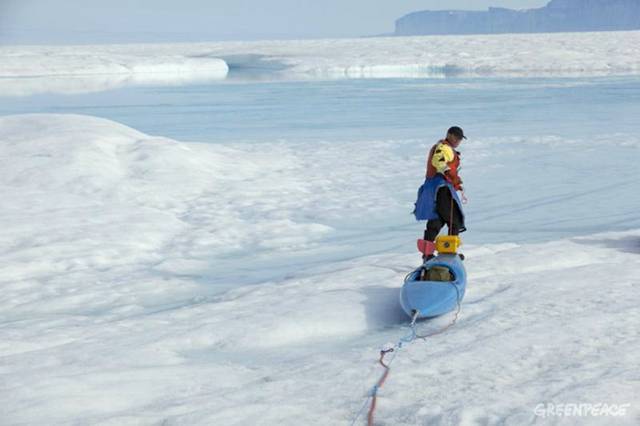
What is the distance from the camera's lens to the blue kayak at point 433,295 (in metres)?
5.14

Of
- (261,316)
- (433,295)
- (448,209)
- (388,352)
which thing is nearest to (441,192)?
(448,209)

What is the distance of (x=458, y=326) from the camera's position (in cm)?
503

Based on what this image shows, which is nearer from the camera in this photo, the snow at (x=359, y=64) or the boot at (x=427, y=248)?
the boot at (x=427, y=248)

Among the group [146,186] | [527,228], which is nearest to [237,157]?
[146,186]

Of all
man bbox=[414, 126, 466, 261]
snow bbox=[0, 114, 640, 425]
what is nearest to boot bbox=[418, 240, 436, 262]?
man bbox=[414, 126, 466, 261]

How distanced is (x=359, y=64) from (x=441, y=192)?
39.0m

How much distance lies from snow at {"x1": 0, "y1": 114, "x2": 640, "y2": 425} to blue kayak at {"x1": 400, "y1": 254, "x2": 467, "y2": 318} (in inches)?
5.0

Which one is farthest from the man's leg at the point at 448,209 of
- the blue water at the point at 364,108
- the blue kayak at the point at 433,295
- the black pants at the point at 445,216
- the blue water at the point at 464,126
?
the blue water at the point at 364,108

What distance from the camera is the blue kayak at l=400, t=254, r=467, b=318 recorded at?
514 centimetres

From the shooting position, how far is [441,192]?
5.98m

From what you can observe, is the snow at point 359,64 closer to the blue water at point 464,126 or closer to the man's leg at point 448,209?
the blue water at point 464,126

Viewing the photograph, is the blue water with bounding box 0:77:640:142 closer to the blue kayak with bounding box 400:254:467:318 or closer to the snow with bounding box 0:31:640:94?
the snow with bounding box 0:31:640:94

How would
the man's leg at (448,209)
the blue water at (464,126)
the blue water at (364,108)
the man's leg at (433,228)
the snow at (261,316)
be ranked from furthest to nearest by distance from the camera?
the blue water at (364,108)
the blue water at (464,126)
the man's leg at (433,228)
the man's leg at (448,209)
the snow at (261,316)

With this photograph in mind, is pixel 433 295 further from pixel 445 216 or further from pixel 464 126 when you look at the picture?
pixel 464 126
